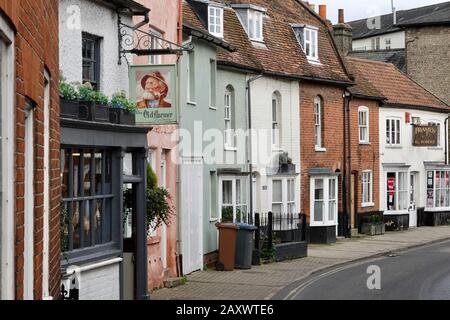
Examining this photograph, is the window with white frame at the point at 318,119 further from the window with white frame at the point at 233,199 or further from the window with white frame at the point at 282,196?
the window with white frame at the point at 233,199

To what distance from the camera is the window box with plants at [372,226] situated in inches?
1539

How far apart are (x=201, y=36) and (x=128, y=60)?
741cm

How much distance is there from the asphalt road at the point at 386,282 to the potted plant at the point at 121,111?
5860mm

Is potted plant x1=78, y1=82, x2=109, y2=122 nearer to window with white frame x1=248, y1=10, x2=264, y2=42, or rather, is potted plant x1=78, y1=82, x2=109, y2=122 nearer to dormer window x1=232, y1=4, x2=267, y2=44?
dormer window x1=232, y1=4, x2=267, y2=44

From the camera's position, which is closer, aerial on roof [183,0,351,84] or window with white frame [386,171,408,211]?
aerial on roof [183,0,351,84]

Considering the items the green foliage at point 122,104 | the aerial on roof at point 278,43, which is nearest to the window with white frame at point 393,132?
the aerial on roof at point 278,43

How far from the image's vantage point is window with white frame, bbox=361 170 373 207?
133 ft

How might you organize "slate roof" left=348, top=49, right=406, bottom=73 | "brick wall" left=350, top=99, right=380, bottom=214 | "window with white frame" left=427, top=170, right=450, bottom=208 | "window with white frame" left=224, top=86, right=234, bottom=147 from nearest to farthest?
1. "window with white frame" left=224, top=86, right=234, bottom=147
2. "brick wall" left=350, top=99, right=380, bottom=214
3. "window with white frame" left=427, top=170, right=450, bottom=208
4. "slate roof" left=348, top=49, right=406, bottom=73

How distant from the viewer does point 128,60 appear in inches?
687

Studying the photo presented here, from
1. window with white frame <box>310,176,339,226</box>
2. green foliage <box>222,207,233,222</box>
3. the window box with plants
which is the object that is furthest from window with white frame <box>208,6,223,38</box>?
the window box with plants

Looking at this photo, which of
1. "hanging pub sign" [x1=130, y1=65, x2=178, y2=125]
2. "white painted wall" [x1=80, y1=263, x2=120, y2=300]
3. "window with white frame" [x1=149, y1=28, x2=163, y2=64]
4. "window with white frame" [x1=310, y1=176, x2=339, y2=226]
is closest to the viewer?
"white painted wall" [x1=80, y1=263, x2=120, y2=300]

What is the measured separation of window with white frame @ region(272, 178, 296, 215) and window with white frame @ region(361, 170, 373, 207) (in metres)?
7.46

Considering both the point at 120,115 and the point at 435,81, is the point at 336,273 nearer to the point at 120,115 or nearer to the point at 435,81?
the point at 120,115
